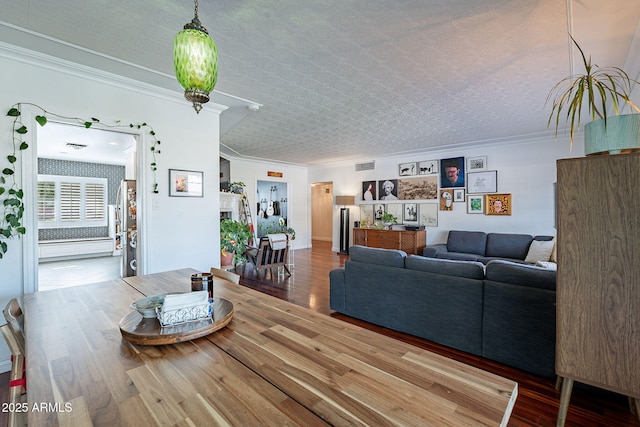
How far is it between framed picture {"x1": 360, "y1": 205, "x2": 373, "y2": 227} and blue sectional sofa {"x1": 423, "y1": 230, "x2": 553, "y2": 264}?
221cm

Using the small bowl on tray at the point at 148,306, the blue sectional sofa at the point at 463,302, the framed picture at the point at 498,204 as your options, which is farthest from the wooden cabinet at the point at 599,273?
the framed picture at the point at 498,204

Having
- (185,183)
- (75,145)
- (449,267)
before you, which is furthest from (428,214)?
(75,145)

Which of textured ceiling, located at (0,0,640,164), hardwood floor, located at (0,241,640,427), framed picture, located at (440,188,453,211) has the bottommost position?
hardwood floor, located at (0,241,640,427)

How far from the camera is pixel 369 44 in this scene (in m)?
2.34

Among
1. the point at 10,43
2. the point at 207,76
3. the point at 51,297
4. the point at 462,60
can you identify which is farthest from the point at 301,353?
the point at 10,43

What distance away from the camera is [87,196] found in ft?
24.9

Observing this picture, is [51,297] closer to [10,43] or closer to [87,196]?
[10,43]

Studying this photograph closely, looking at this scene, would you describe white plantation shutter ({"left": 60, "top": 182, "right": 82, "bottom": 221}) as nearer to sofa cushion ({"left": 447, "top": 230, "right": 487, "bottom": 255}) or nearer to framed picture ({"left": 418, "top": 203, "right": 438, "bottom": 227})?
framed picture ({"left": 418, "top": 203, "right": 438, "bottom": 227})

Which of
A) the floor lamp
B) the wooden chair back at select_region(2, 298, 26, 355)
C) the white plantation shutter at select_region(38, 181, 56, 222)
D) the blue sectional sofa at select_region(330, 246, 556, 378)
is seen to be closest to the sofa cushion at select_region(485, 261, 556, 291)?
the blue sectional sofa at select_region(330, 246, 556, 378)

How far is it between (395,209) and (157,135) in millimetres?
5602

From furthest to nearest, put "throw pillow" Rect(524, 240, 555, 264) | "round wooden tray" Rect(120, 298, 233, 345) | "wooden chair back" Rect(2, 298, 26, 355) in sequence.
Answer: "throw pillow" Rect(524, 240, 555, 264) → "wooden chair back" Rect(2, 298, 26, 355) → "round wooden tray" Rect(120, 298, 233, 345)

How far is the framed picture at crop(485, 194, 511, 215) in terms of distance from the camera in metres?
5.77

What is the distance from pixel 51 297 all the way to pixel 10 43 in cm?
216

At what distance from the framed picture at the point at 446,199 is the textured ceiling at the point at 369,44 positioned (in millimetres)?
2600
